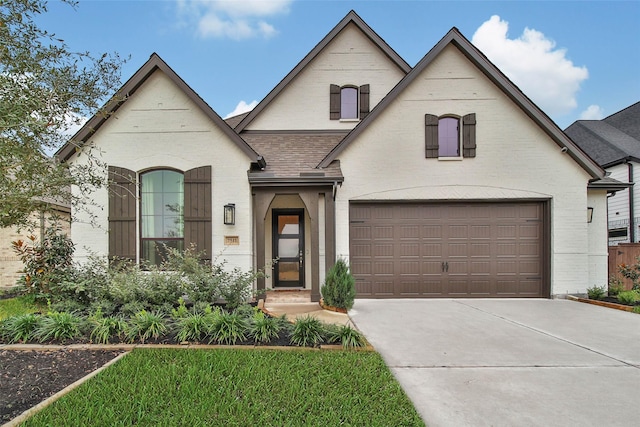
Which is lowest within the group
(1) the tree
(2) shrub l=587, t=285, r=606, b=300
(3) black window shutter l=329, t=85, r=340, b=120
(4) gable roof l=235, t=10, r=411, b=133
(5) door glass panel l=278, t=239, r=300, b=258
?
(2) shrub l=587, t=285, r=606, b=300

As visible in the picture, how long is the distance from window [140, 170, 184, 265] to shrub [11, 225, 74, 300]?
62.6 inches

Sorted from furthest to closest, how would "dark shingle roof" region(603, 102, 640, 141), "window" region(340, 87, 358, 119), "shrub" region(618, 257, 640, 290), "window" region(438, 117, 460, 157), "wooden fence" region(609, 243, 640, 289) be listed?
"dark shingle roof" region(603, 102, 640, 141) → "window" region(340, 87, 358, 119) → "wooden fence" region(609, 243, 640, 289) → "window" region(438, 117, 460, 157) → "shrub" region(618, 257, 640, 290)

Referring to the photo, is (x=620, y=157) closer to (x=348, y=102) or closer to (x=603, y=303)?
(x=603, y=303)

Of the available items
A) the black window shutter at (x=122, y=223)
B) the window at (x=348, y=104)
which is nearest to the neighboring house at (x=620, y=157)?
the window at (x=348, y=104)

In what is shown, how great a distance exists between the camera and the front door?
973cm

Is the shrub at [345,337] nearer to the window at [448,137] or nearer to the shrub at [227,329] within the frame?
the shrub at [227,329]

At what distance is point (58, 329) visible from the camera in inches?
183

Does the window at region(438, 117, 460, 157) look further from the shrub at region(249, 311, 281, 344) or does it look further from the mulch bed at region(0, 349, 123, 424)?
the mulch bed at region(0, 349, 123, 424)

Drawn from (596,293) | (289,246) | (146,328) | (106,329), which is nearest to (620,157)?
(596,293)

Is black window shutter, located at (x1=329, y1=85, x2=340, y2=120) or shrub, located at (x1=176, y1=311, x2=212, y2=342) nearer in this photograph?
shrub, located at (x1=176, y1=311, x2=212, y2=342)

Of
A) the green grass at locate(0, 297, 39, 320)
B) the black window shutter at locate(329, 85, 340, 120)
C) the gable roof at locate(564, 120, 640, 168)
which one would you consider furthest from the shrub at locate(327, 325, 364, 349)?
the gable roof at locate(564, 120, 640, 168)

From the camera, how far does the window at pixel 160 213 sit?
8008 mm

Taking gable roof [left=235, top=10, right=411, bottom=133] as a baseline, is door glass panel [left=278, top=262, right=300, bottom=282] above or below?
below

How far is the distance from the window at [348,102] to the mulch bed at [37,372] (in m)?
8.65
